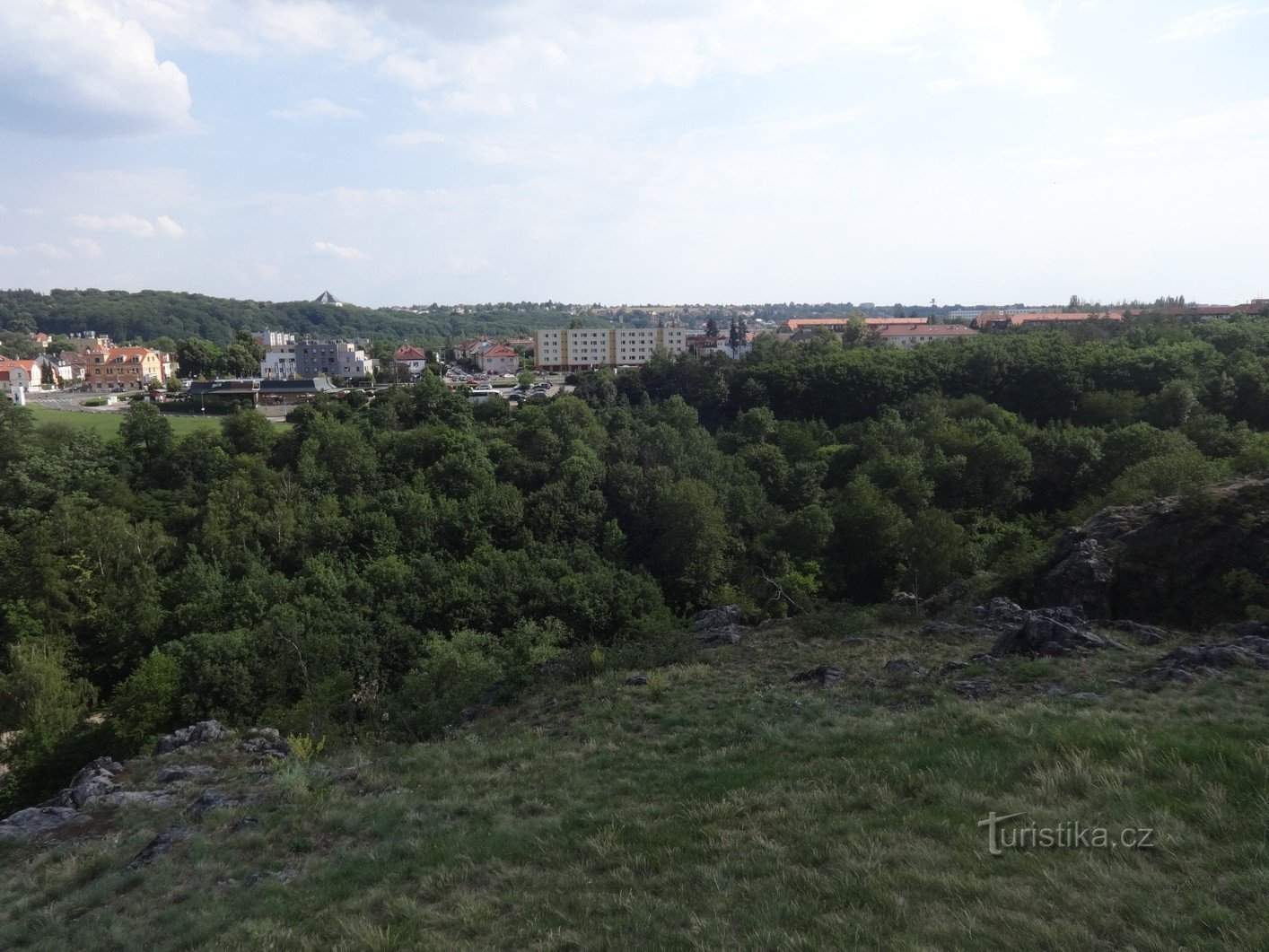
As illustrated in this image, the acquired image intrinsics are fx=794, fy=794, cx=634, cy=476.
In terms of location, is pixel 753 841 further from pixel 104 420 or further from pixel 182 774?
pixel 104 420

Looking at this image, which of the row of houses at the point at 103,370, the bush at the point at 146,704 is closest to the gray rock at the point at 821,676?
the bush at the point at 146,704

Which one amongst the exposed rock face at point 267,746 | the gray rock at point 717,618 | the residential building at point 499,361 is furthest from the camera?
the residential building at point 499,361

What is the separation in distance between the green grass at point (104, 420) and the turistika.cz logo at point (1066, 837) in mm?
48414

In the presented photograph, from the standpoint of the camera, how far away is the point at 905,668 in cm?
1285

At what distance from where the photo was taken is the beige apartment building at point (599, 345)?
303 ft

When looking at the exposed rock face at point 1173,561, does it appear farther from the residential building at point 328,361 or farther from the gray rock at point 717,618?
the residential building at point 328,361

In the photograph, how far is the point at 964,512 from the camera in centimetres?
3216

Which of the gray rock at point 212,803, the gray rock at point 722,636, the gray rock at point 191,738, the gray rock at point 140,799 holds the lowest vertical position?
the gray rock at point 191,738

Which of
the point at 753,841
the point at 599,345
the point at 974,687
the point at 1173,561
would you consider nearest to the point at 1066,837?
the point at 753,841

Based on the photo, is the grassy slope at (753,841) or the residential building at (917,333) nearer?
the grassy slope at (753,841)

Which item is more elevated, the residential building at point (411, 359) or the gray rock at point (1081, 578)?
the residential building at point (411, 359)

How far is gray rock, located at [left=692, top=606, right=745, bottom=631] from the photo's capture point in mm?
20070

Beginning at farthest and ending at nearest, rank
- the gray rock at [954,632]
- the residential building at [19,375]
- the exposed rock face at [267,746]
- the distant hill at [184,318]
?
the distant hill at [184,318]
the residential building at [19,375]
the gray rock at [954,632]
the exposed rock face at [267,746]

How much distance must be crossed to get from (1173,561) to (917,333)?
79765 mm
